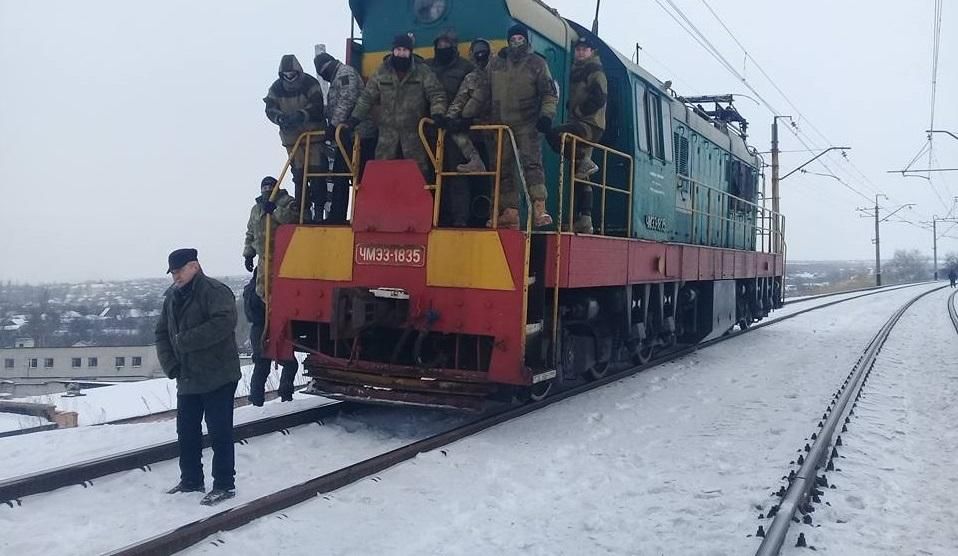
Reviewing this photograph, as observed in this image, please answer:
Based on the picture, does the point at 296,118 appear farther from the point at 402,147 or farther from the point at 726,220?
the point at 726,220

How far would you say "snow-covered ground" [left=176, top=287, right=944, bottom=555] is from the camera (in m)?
3.89

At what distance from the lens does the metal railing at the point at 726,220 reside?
36.1 feet

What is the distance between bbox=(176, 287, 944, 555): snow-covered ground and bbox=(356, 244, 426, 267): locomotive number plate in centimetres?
157

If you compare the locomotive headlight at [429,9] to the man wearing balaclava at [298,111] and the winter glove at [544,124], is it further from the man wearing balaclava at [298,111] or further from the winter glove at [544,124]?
the winter glove at [544,124]

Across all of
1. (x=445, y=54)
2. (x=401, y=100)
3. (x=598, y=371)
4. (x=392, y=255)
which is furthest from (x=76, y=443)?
(x=598, y=371)

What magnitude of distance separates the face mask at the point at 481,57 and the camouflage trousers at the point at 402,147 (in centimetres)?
82

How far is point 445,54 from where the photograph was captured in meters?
6.75

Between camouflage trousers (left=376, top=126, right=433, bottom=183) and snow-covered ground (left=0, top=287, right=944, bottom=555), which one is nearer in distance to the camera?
snow-covered ground (left=0, top=287, right=944, bottom=555)

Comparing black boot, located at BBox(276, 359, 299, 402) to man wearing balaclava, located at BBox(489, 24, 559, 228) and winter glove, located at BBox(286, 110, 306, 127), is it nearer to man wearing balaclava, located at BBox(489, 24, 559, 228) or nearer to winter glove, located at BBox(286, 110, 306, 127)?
winter glove, located at BBox(286, 110, 306, 127)

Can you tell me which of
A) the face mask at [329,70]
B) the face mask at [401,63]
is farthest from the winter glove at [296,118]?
the face mask at [401,63]

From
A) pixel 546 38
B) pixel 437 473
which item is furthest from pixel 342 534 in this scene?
pixel 546 38

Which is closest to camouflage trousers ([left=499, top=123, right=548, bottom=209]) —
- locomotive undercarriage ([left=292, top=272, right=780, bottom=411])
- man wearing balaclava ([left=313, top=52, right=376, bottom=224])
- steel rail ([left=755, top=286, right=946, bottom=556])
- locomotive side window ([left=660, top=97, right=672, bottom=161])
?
locomotive undercarriage ([left=292, top=272, right=780, bottom=411])

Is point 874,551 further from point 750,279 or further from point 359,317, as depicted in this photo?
point 750,279

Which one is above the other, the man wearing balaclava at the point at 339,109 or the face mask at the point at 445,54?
the face mask at the point at 445,54
